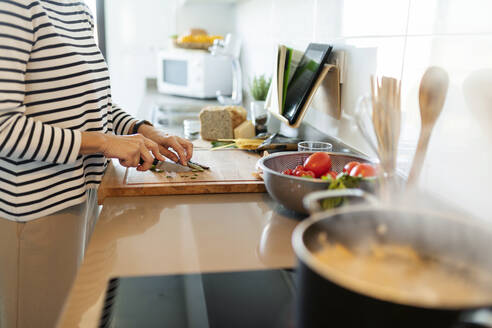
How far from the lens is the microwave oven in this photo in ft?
9.42

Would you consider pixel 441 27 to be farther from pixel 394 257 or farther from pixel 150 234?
pixel 150 234

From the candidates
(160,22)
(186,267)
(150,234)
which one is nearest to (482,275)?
(186,267)

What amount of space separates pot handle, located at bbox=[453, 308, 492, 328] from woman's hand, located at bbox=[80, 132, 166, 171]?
789mm

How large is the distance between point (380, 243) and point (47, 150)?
681 millimetres

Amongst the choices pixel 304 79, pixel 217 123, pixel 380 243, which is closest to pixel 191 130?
pixel 217 123

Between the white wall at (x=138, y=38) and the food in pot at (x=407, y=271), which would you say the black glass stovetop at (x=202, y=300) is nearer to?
the food in pot at (x=407, y=271)

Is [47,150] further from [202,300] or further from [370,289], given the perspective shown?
[370,289]

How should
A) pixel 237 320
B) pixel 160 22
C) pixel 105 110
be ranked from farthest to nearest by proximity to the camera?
pixel 160 22 → pixel 105 110 → pixel 237 320

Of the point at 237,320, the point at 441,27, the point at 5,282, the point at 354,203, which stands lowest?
the point at 5,282

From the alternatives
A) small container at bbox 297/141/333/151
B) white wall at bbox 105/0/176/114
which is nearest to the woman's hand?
small container at bbox 297/141/333/151

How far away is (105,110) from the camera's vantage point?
1.19 meters

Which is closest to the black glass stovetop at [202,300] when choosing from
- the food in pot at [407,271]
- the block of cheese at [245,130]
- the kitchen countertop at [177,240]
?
the kitchen countertop at [177,240]

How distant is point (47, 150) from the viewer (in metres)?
0.92

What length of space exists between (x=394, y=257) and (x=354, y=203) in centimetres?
17
